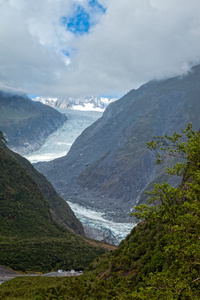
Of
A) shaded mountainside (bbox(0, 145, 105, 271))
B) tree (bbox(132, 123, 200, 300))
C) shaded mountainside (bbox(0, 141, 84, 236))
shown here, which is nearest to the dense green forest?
tree (bbox(132, 123, 200, 300))

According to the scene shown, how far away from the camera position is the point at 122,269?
28750 millimetres

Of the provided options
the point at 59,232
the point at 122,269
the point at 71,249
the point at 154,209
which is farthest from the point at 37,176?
the point at 154,209

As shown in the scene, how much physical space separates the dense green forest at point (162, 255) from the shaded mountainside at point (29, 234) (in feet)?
51.0

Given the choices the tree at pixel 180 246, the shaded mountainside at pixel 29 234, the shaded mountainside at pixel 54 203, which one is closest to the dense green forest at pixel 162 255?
the tree at pixel 180 246

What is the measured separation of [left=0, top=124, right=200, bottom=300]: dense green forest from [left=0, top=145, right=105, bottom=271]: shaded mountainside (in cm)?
1555

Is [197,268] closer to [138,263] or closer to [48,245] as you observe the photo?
[138,263]

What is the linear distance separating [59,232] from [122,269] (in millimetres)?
46557

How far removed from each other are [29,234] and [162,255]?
153 ft

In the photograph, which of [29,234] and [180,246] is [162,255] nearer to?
[180,246]

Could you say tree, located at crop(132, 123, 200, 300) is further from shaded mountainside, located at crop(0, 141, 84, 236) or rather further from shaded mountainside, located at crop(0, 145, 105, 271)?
shaded mountainside, located at crop(0, 141, 84, 236)

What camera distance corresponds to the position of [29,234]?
207ft

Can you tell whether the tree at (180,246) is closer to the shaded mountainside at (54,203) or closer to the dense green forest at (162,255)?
the dense green forest at (162,255)

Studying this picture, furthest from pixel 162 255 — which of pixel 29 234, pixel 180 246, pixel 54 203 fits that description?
pixel 54 203

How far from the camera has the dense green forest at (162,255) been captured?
1390 cm
